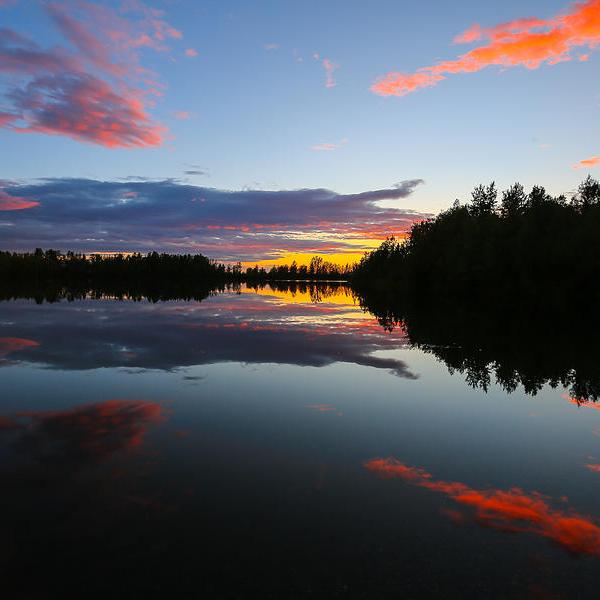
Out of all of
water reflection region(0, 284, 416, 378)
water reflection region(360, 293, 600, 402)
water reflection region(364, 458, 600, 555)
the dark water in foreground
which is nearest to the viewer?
the dark water in foreground

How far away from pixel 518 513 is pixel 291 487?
464 centimetres

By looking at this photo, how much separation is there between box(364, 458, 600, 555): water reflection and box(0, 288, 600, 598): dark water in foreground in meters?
0.04

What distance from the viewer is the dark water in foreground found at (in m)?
7.13

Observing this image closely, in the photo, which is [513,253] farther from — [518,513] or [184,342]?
[518,513]

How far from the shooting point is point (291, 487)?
10.3 metres

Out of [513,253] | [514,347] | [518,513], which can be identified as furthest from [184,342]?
[513,253]

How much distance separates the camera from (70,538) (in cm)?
801

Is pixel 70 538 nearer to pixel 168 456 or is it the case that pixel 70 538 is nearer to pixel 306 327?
pixel 168 456

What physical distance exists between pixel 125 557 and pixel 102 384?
1293 centimetres

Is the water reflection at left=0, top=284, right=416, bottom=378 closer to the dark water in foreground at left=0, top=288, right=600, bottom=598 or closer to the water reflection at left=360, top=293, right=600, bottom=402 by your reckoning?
the water reflection at left=360, top=293, right=600, bottom=402

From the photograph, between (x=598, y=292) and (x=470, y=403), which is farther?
(x=598, y=292)

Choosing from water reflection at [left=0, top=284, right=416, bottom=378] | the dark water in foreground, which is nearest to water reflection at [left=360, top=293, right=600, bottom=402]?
the dark water in foreground

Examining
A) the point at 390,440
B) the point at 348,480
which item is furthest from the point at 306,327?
the point at 348,480

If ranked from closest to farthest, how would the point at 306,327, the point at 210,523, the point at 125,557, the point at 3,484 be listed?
the point at 125,557, the point at 210,523, the point at 3,484, the point at 306,327
